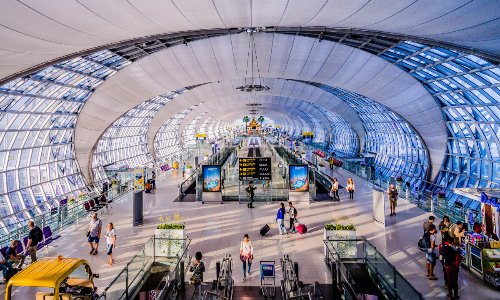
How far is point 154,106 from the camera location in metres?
47.8

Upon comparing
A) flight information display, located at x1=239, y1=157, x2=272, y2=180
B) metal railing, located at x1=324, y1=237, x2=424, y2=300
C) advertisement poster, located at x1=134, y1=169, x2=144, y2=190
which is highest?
flight information display, located at x1=239, y1=157, x2=272, y2=180

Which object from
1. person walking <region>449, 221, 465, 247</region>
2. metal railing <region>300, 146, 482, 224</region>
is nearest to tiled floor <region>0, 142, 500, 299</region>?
metal railing <region>300, 146, 482, 224</region>

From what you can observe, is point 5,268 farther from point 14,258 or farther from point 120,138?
point 120,138

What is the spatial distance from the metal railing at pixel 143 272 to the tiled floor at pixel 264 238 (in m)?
Result: 0.93

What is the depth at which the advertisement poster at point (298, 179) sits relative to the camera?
16891 mm

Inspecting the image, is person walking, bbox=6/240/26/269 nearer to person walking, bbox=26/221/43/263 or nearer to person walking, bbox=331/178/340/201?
person walking, bbox=26/221/43/263

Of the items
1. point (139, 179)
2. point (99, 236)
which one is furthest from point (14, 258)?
point (139, 179)

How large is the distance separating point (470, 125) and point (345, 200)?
16128 millimetres

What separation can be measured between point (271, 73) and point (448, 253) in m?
25.8

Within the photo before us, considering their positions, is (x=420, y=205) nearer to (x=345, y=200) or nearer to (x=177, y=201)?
(x=345, y=200)

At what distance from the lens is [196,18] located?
13.4 m

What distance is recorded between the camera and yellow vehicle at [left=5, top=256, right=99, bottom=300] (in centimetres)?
542

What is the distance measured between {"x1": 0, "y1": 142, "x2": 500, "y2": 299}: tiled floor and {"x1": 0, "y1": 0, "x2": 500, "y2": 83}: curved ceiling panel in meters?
7.56

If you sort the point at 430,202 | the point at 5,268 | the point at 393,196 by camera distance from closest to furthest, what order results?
1. the point at 5,268
2. the point at 393,196
3. the point at 430,202
